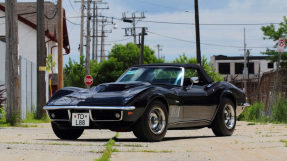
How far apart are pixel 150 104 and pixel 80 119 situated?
46.8 inches

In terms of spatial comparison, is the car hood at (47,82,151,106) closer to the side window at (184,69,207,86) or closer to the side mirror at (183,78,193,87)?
the side mirror at (183,78,193,87)

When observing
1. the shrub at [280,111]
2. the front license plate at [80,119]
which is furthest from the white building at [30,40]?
the front license plate at [80,119]

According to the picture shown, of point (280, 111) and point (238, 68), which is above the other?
point (238, 68)

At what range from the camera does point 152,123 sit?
10648 millimetres

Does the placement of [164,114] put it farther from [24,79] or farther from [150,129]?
[24,79]

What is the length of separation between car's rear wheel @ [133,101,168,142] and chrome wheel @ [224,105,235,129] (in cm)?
257

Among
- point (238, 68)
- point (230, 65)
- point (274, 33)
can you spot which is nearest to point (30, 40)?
point (274, 33)

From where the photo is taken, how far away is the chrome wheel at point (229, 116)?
13.1 m

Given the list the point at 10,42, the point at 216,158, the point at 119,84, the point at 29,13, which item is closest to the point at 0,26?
the point at 29,13

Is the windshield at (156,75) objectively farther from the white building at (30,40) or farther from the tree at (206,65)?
the tree at (206,65)

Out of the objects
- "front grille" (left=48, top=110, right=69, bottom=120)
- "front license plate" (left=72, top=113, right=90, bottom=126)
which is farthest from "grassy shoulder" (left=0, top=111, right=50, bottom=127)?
"front license plate" (left=72, top=113, right=90, bottom=126)

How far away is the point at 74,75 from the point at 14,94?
158 ft

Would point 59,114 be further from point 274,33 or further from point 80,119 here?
point 274,33

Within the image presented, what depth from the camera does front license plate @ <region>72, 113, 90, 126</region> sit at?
10.4 m
